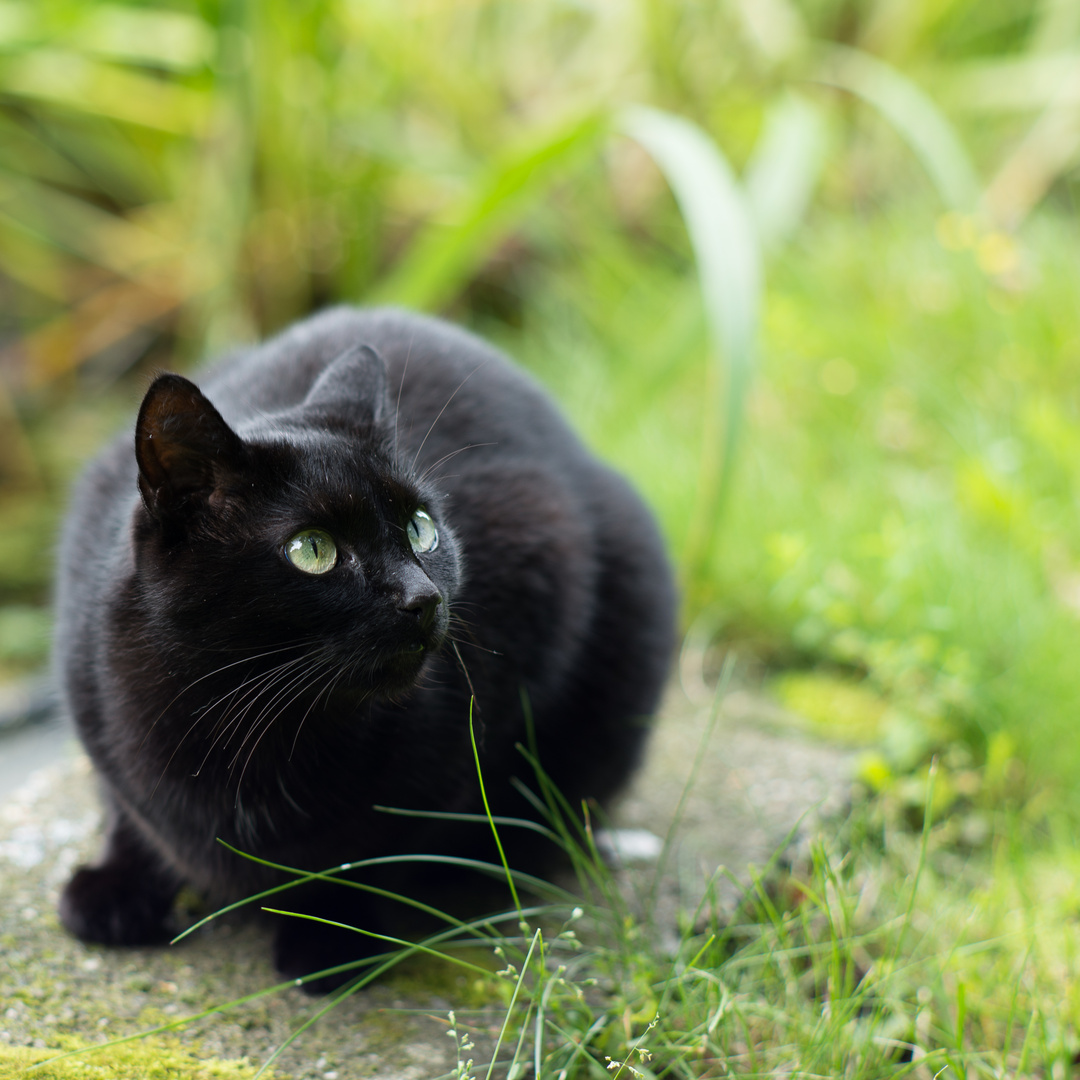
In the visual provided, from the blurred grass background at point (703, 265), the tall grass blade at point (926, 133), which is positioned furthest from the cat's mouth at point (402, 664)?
the tall grass blade at point (926, 133)

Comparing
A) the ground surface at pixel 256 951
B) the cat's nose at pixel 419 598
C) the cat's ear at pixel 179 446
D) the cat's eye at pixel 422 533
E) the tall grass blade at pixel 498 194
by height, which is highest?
the tall grass blade at pixel 498 194

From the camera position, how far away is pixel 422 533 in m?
1.14

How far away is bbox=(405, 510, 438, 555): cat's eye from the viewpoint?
1121 millimetres

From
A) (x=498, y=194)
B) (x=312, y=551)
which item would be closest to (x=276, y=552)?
(x=312, y=551)

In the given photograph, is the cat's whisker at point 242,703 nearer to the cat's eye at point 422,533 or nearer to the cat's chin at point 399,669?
the cat's chin at point 399,669

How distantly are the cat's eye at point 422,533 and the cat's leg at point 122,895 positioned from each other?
1.94 ft

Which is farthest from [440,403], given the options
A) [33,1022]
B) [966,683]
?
[966,683]

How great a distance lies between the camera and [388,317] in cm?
162

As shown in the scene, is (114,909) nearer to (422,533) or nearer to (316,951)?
(316,951)

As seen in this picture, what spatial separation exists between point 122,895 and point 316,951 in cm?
28

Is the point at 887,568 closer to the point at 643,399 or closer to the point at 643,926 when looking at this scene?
the point at 643,399

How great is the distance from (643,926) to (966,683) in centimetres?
85

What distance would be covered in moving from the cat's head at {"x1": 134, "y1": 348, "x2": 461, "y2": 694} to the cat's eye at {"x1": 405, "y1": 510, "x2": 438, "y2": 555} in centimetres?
2

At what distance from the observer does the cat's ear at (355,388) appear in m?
1.22
